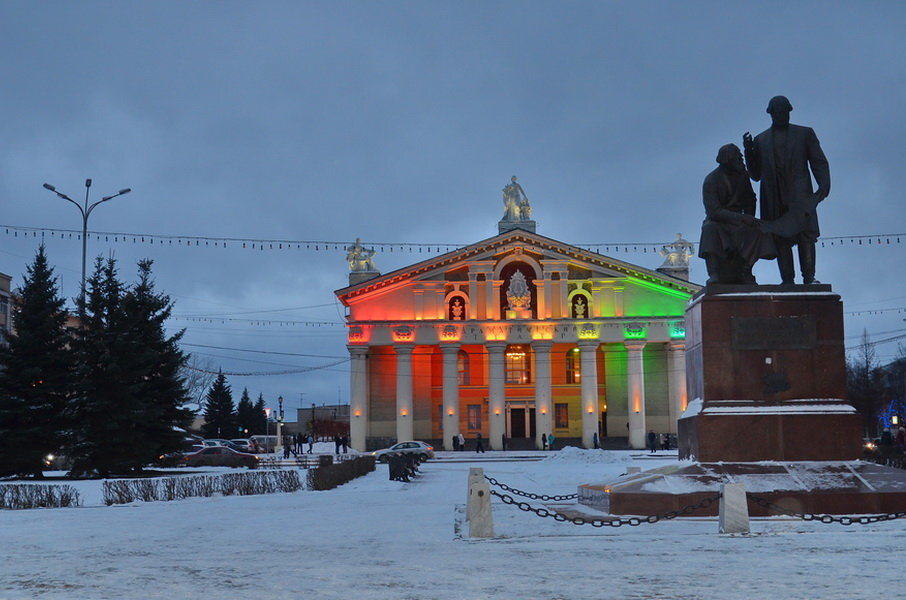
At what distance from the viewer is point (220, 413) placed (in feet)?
286

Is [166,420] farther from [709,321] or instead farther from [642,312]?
[642,312]

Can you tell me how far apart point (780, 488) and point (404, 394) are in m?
56.0

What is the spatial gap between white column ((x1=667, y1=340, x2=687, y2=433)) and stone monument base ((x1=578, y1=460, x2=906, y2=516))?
55.4 meters

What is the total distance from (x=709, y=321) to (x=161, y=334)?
1101 inches

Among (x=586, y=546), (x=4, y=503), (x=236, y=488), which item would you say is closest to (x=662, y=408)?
(x=236, y=488)

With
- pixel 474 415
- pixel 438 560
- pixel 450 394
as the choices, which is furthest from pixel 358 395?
→ pixel 438 560

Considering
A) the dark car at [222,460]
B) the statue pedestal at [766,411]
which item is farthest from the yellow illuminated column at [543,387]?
the statue pedestal at [766,411]

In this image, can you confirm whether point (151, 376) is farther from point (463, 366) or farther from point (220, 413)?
point (220, 413)

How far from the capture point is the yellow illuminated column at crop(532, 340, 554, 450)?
67.8 metres

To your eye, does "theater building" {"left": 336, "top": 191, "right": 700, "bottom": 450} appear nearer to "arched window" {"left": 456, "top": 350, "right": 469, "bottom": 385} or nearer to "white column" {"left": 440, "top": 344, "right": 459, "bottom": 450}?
"white column" {"left": 440, "top": 344, "right": 459, "bottom": 450}

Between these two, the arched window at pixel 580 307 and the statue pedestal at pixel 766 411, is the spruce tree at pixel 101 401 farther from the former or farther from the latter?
the arched window at pixel 580 307

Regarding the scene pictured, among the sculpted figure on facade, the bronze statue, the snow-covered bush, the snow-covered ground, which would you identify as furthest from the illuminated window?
the bronze statue

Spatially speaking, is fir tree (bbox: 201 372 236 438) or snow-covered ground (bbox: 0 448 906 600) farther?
fir tree (bbox: 201 372 236 438)

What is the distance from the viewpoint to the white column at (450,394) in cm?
6800
